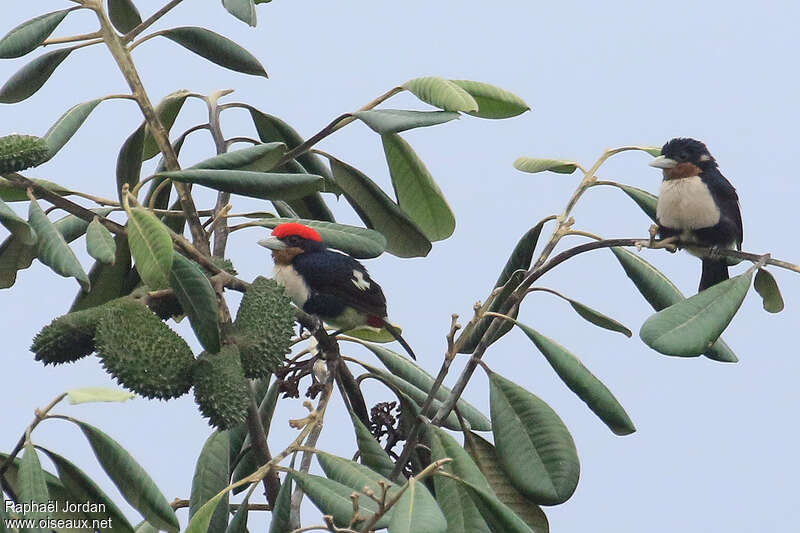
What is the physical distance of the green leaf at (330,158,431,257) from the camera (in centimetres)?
288

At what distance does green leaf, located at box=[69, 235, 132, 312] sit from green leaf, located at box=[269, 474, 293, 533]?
77 cm

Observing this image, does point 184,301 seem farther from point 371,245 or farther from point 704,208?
point 704,208

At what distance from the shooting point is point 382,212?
9.53 ft

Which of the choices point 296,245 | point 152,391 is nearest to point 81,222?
point 296,245

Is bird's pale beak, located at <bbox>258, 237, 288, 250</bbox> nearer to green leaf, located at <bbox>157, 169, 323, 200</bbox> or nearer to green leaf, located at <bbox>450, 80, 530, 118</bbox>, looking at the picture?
green leaf, located at <bbox>157, 169, 323, 200</bbox>

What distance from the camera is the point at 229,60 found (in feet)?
9.24

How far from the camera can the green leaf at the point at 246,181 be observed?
231 centimetres

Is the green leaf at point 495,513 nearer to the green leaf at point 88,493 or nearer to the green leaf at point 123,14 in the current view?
the green leaf at point 88,493

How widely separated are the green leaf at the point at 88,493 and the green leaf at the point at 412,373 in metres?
0.78

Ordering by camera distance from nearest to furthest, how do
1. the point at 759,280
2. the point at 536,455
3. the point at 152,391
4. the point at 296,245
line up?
the point at 152,391, the point at 536,455, the point at 759,280, the point at 296,245

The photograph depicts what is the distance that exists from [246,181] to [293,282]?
700mm

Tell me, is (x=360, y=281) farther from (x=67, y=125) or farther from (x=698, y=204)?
(x=698, y=204)

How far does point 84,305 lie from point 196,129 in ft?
1.72

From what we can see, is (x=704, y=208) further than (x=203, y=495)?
Yes
